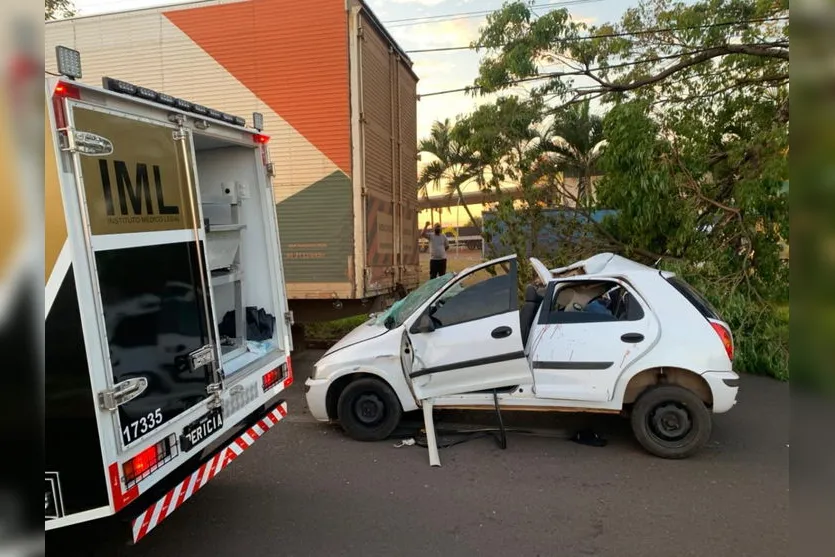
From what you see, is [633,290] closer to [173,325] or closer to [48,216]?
[173,325]

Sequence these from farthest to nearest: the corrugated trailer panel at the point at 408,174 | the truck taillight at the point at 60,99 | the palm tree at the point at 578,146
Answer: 1. the palm tree at the point at 578,146
2. the corrugated trailer panel at the point at 408,174
3. the truck taillight at the point at 60,99

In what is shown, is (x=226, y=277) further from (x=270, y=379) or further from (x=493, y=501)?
(x=493, y=501)

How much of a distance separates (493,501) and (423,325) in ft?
5.25

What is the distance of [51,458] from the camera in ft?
7.50

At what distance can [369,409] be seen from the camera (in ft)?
16.6

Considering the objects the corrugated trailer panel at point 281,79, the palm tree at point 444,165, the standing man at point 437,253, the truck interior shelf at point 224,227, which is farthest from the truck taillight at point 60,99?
the palm tree at point 444,165

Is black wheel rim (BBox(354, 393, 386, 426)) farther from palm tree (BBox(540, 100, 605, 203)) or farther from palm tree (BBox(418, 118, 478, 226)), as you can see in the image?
palm tree (BBox(418, 118, 478, 226))

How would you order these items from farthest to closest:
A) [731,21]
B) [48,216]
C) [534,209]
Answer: [534,209] → [731,21] → [48,216]

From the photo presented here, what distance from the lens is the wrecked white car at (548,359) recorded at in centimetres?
452

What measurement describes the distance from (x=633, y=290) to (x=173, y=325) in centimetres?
387

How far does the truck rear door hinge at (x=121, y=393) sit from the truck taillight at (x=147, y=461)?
30 cm

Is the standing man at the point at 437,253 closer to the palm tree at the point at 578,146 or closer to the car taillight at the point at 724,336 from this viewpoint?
the palm tree at the point at 578,146

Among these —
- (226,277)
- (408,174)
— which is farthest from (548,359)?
(408,174)
